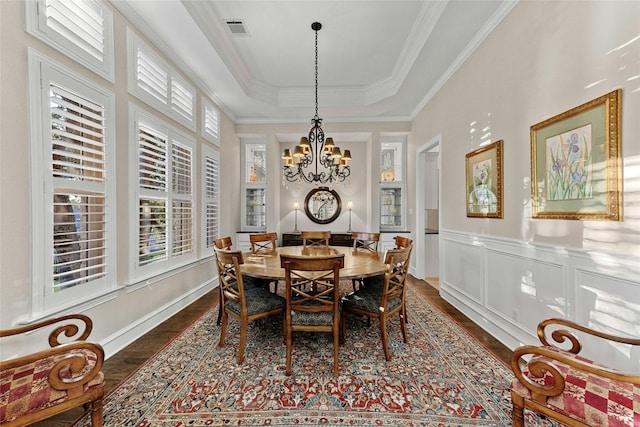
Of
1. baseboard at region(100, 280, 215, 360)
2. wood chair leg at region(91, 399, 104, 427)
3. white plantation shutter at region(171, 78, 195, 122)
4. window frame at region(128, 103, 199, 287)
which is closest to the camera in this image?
wood chair leg at region(91, 399, 104, 427)

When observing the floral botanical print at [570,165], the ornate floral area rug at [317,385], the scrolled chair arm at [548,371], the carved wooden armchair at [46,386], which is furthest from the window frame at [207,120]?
the scrolled chair arm at [548,371]

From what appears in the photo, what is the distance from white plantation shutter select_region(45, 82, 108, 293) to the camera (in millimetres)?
1783

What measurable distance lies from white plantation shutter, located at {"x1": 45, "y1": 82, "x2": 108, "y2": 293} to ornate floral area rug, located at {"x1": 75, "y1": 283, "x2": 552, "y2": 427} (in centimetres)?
96

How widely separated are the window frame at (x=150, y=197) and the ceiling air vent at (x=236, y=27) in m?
1.35

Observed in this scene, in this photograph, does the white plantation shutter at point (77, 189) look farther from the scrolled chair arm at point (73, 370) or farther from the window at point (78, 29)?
the scrolled chair arm at point (73, 370)

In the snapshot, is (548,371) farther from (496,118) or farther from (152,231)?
(152,231)

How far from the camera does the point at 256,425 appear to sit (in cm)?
153

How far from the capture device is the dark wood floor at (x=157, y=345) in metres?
1.81

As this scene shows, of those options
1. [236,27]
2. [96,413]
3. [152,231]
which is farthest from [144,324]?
[236,27]

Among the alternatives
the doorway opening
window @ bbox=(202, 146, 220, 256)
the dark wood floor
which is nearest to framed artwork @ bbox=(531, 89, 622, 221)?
the dark wood floor

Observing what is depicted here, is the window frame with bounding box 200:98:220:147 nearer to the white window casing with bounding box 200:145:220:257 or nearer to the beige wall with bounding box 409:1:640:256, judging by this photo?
the white window casing with bounding box 200:145:220:257

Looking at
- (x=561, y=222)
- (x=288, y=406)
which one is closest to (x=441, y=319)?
(x=561, y=222)

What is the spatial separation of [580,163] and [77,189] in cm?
367

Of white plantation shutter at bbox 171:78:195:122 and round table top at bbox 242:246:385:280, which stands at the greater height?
white plantation shutter at bbox 171:78:195:122
